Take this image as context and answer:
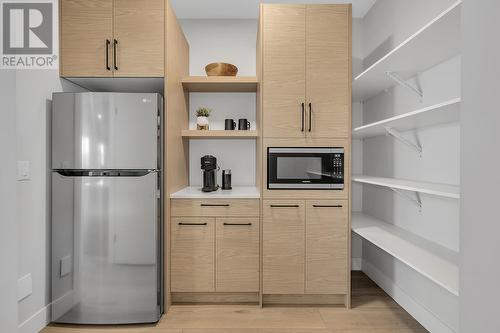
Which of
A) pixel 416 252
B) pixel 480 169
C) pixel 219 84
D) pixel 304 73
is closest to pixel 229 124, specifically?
pixel 219 84

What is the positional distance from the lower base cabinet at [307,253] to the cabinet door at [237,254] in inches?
3.5

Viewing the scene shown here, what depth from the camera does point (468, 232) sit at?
72cm

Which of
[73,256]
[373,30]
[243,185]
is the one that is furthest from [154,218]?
[373,30]

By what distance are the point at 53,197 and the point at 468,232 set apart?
2.43 meters

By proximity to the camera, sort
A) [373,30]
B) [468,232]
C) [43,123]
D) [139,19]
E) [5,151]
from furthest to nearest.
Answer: [373,30]
[139,19]
[43,123]
[5,151]
[468,232]

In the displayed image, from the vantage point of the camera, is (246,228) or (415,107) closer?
(415,107)

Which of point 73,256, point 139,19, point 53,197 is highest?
point 139,19

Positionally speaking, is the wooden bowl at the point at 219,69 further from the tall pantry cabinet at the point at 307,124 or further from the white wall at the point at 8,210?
the white wall at the point at 8,210

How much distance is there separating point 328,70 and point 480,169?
6.50 feet

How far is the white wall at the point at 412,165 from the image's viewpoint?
6.27 ft

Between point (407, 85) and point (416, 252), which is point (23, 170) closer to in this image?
point (416, 252)

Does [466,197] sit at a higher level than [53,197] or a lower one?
higher

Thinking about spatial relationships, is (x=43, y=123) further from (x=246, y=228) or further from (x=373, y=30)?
(x=373, y=30)

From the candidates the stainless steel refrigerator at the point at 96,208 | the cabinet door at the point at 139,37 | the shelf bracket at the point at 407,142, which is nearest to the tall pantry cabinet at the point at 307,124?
the shelf bracket at the point at 407,142
